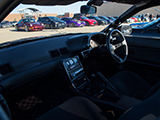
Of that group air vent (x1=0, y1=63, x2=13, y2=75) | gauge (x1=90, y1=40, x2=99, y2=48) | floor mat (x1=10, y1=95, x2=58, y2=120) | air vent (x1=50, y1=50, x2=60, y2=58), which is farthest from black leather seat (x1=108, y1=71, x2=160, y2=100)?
air vent (x1=0, y1=63, x2=13, y2=75)

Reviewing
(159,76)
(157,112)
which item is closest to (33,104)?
(157,112)

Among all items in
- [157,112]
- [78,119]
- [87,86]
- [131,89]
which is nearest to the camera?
[157,112]

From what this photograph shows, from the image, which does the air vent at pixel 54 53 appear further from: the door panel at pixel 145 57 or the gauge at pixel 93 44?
the door panel at pixel 145 57

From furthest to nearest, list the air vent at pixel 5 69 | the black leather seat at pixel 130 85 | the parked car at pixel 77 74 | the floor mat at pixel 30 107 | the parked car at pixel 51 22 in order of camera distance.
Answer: the parked car at pixel 51 22
the floor mat at pixel 30 107
the black leather seat at pixel 130 85
the air vent at pixel 5 69
the parked car at pixel 77 74

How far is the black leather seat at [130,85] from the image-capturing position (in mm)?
2055

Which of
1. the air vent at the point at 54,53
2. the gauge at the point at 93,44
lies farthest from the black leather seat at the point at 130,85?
the air vent at the point at 54,53

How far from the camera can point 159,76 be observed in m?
2.56

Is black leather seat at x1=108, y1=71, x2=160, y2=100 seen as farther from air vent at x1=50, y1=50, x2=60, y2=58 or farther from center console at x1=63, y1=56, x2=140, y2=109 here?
air vent at x1=50, y1=50, x2=60, y2=58

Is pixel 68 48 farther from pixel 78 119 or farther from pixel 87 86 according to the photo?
pixel 78 119

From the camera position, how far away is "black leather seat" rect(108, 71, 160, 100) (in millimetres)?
2055

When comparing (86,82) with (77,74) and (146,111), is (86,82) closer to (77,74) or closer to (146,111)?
(77,74)

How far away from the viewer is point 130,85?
86.8 inches

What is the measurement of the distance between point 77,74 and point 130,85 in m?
0.88

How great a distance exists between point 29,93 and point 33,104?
22 centimetres
